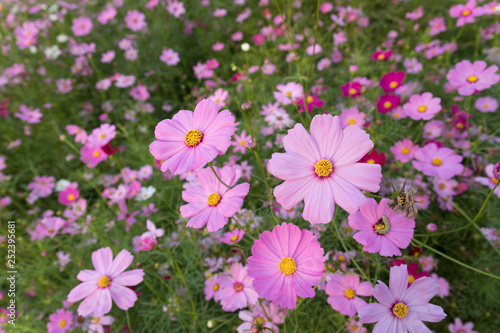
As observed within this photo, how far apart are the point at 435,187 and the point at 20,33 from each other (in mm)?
3477

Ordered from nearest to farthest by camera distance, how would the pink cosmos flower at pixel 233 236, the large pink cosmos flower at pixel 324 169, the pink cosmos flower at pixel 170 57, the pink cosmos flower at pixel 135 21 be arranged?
the large pink cosmos flower at pixel 324 169
the pink cosmos flower at pixel 233 236
the pink cosmos flower at pixel 170 57
the pink cosmos flower at pixel 135 21

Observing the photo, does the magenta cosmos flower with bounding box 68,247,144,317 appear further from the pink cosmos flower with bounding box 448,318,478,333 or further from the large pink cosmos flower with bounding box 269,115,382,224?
the pink cosmos flower with bounding box 448,318,478,333

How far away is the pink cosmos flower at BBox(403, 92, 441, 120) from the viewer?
3.98 ft

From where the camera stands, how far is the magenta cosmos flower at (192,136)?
701mm

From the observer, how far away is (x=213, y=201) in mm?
822

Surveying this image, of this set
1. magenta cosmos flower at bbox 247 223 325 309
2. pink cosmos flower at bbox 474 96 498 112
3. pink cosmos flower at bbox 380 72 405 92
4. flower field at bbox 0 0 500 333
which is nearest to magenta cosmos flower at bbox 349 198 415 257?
flower field at bbox 0 0 500 333

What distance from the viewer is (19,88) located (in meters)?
2.67

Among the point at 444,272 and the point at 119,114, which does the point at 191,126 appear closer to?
the point at 444,272

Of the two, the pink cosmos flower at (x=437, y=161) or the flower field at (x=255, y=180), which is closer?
the flower field at (x=255, y=180)

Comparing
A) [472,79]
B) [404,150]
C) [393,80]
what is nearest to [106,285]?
[404,150]

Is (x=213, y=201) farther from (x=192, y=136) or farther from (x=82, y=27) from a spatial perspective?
(x=82, y=27)

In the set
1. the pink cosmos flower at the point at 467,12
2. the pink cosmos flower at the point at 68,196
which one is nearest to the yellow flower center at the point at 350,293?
the pink cosmos flower at the point at 68,196

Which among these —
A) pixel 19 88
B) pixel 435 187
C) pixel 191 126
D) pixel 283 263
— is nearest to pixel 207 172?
pixel 191 126

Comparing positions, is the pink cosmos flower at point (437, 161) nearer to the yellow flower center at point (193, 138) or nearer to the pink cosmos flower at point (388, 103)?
the pink cosmos flower at point (388, 103)
